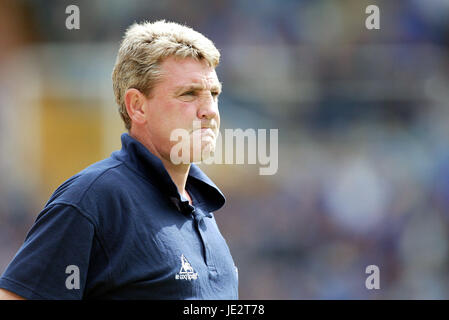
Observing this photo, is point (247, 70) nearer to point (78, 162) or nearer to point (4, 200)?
point (78, 162)

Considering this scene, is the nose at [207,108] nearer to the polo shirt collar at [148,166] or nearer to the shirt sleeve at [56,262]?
the polo shirt collar at [148,166]

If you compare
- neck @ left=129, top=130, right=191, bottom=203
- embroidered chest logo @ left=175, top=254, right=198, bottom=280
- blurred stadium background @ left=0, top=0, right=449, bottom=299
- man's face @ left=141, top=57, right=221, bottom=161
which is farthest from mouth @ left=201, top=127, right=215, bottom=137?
blurred stadium background @ left=0, top=0, right=449, bottom=299

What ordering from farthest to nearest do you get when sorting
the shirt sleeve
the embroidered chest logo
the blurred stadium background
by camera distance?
the blurred stadium background, the embroidered chest logo, the shirt sleeve

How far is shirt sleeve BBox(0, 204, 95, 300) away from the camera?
65.5 inches

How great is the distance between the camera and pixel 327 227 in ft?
19.0

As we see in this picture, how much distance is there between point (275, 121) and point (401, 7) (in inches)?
65.3

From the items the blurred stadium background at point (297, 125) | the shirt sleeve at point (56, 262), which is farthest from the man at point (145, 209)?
the blurred stadium background at point (297, 125)

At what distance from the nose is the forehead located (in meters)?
0.04

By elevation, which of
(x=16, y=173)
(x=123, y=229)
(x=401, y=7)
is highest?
(x=401, y=7)

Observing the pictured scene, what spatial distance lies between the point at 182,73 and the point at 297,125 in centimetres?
410

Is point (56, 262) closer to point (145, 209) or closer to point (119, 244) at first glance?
point (119, 244)

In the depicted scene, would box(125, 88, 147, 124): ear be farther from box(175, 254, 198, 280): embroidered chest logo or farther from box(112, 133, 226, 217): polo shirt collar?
box(175, 254, 198, 280): embroidered chest logo
